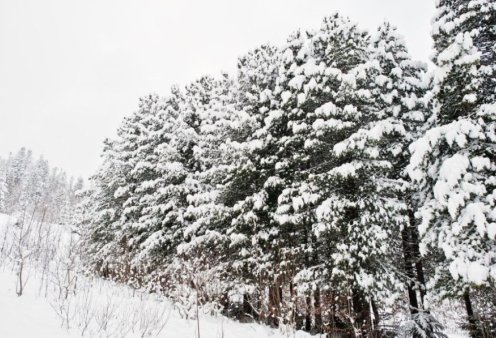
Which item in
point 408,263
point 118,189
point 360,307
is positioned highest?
point 118,189

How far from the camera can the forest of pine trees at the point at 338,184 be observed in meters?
9.48

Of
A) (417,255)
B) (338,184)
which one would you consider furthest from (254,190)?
(417,255)

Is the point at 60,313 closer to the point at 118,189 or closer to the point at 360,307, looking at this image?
the point at 360,307

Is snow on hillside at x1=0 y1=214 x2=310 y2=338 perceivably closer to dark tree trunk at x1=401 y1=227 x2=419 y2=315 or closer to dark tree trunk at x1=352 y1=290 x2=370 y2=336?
dark tree trunk at x1=352 y1=290 x2=370 y2=336

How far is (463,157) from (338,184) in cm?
438

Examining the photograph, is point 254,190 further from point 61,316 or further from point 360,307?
point 61,316

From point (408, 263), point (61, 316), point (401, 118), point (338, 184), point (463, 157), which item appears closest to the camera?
point (61, 316)

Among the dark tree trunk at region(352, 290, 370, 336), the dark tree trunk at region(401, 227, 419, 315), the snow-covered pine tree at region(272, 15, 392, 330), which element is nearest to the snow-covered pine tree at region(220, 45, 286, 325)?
the snow-covered pine tree at region(272, 15, 392, 330)

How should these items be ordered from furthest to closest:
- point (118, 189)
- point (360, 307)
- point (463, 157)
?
point (118, 189), point (360, 307), point (463, 157)

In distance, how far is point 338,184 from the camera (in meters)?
12.6

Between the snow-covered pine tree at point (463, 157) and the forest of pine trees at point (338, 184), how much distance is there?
44 mm

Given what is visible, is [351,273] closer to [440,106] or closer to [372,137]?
[372,137]

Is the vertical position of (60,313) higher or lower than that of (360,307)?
higher

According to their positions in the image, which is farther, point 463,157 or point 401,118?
point 401,118
